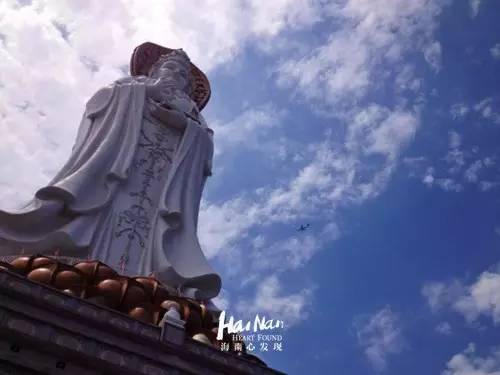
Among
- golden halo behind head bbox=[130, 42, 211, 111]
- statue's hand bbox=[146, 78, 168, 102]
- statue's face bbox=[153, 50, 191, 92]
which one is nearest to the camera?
Result: statue's hand bbox=[146, 78, 168, 102]

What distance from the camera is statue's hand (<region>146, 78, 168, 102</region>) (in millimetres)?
14913

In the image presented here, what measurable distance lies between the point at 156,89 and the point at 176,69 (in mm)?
1273

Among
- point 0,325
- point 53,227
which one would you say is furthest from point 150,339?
point 53,227

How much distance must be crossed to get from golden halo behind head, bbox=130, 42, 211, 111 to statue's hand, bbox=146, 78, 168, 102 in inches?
72.7

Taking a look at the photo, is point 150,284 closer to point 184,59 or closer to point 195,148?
point 195,148

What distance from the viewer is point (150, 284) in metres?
9.18

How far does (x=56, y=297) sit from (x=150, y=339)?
985 mm

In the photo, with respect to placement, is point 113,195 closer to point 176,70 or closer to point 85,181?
point 85,181

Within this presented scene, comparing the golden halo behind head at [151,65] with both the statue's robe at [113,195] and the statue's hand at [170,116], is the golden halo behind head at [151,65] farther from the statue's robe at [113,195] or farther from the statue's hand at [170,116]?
the statue's hand at [170,116]

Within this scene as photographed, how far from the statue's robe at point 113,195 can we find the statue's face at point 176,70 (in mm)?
826

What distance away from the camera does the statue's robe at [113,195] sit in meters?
11.1

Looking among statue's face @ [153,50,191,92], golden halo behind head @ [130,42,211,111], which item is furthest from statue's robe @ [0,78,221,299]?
golden halo behind head @ [130,42,211,111]

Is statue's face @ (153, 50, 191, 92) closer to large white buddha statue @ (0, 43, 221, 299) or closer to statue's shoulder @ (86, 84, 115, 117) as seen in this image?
large white buddha statue @ (0, 43, 221, 299)

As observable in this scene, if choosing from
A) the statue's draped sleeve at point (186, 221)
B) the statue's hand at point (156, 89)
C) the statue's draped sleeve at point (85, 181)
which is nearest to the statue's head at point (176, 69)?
the statue's hand at point (156, 89)
